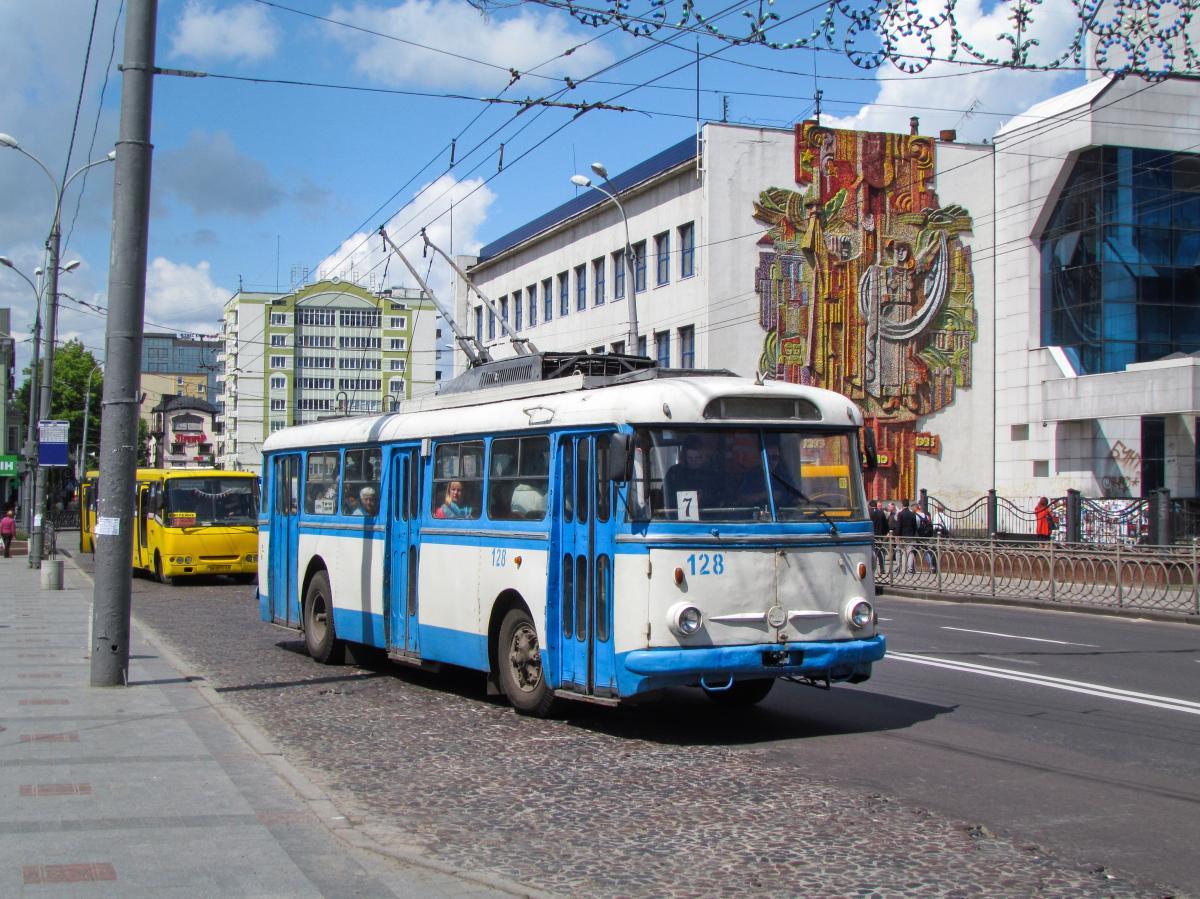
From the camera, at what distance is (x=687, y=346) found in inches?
1788

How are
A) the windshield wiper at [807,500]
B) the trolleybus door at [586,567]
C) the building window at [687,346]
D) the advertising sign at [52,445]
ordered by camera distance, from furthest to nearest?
the building window at [687,346]
the advertising sign at [52,445]
the windshield wiper at [807,500]
the trolleybus door at [586,567]

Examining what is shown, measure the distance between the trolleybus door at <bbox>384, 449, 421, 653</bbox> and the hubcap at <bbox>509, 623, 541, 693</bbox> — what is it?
6.12 ft

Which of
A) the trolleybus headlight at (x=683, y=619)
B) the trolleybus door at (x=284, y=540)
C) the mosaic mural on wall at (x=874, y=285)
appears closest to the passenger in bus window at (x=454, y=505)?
Answer: the trolleybus headlight at (x=683, y=619)

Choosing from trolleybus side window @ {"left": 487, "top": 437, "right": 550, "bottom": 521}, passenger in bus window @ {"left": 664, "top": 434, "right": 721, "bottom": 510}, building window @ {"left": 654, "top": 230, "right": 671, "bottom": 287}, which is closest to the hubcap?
trolleybus side window @ {"left": 487, "top": 437, "right": 550, "bottom": 521}

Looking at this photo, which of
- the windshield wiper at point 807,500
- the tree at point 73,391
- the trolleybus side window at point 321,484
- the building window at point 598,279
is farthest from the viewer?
the tree at point 73,391

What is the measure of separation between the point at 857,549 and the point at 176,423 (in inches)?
5382

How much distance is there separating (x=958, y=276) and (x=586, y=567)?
4027 cm

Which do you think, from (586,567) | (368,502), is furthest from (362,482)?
(586,567)

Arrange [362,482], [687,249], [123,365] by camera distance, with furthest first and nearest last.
A: [687,249] → [362,482] → [123,365]

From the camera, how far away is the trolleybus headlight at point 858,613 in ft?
32.1

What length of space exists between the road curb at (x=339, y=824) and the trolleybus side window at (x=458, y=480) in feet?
8.19

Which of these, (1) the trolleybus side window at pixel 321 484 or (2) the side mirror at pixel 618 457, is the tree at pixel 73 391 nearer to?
(1) the trolleybus side window at pixel 321 484

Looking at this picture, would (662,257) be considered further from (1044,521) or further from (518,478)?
(518,478)

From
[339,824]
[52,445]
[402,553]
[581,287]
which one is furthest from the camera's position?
[581,287]
